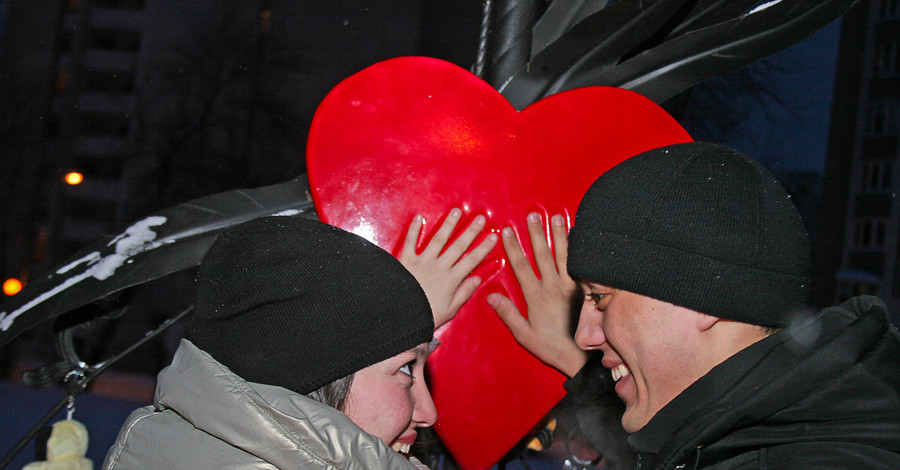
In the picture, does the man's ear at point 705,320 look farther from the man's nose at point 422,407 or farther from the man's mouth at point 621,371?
the man's nose at point 422,407

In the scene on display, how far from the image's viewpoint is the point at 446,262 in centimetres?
108

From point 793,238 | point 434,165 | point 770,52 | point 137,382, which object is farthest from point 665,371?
point 137,382

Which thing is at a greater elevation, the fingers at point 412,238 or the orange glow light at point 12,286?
the fingers at point 412,238

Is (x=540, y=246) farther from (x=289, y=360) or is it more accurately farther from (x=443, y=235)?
(x=289, y=360)

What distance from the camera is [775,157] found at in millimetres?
1443

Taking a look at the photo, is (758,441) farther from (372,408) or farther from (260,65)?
(260,65)

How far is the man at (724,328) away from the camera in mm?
690

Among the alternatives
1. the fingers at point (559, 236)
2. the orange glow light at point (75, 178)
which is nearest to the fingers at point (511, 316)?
the fingers at point (559, 236)

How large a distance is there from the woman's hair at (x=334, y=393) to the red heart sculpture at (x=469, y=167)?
0.34 m

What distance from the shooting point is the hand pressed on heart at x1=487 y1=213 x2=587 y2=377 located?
3.63ft

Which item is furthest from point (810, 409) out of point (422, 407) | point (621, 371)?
point (422, 407)

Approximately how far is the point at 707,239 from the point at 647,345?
0.49 ft

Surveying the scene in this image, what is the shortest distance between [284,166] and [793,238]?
109 centimetres

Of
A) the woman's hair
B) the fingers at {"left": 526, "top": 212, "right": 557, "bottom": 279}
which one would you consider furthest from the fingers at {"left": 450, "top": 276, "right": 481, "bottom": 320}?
the woman's hair
